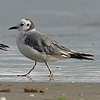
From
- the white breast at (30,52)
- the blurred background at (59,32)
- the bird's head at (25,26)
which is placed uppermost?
the bird's head at (25,26)

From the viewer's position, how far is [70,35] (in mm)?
19609

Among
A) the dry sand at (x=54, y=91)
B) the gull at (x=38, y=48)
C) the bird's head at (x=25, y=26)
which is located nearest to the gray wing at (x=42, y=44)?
the gull at (x=38, y=48)

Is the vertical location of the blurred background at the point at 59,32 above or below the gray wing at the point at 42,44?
below

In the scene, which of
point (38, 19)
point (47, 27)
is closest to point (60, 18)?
point (38, 19)

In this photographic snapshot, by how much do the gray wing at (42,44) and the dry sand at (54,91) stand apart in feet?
4.78

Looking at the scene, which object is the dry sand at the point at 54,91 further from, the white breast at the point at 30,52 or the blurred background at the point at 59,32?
the white breast at the point at 30,52

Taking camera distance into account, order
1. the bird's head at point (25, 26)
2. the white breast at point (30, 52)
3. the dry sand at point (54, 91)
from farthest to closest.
A: the bird's head at point (25, 26) < the white breast at point (30, 52) < the dry sand at point (54, 91)

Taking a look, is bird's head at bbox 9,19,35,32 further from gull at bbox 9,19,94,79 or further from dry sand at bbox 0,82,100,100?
dry sand at bbox 0,82,100,100

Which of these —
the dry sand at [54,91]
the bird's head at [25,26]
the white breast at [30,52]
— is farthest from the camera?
the bird's head at [25,26]

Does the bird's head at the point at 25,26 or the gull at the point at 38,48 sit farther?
the bird's head at the point at 25,26

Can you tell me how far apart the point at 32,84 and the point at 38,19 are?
1866cm

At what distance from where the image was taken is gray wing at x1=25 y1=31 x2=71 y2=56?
10.2m

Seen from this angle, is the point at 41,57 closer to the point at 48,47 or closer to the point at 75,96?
the point at 48,47

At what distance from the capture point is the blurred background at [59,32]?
10.3m
